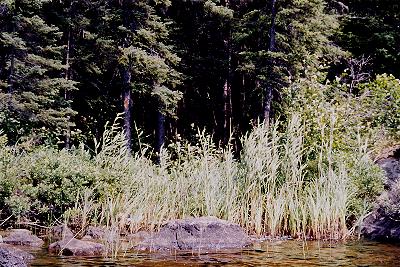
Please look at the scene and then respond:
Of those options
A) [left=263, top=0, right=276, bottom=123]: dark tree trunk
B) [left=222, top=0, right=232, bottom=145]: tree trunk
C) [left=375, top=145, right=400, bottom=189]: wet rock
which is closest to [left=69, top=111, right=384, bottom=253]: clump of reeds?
[left=375, top=145, right=400, bottom=189]: wet rock

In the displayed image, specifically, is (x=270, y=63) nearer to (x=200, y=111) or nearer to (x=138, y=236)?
(x=200, y=111)

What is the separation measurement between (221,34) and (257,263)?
1477cm

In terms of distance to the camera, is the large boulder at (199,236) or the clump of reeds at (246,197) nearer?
the large boulder at (199,236)

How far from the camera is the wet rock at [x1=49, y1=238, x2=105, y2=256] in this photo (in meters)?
8.61

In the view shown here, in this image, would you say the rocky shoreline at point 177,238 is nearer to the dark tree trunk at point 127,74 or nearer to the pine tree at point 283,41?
the pine tree at point 283,41

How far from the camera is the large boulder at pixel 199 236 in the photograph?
9.41 meters

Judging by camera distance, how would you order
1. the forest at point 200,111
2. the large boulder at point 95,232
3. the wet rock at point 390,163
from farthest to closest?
the wet rock at point 390,163 < the forest at point 200,111 < the large boulder at point 95,232

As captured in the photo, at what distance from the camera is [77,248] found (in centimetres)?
865

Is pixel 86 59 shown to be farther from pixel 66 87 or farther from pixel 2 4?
pixel 2 4

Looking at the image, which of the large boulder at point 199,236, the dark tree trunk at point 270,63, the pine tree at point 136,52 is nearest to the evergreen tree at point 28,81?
the pine tree at point 136,52

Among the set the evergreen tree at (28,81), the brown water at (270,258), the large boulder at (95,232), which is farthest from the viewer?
the evergreen tree at (28,81)

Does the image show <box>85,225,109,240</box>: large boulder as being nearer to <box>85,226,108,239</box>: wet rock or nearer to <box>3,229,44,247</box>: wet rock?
<box>85,226,108,239</box>: wet rock

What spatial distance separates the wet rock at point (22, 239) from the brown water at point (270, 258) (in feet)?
3.06

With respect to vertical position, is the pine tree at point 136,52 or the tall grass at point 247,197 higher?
the pine tree at point 136,52
